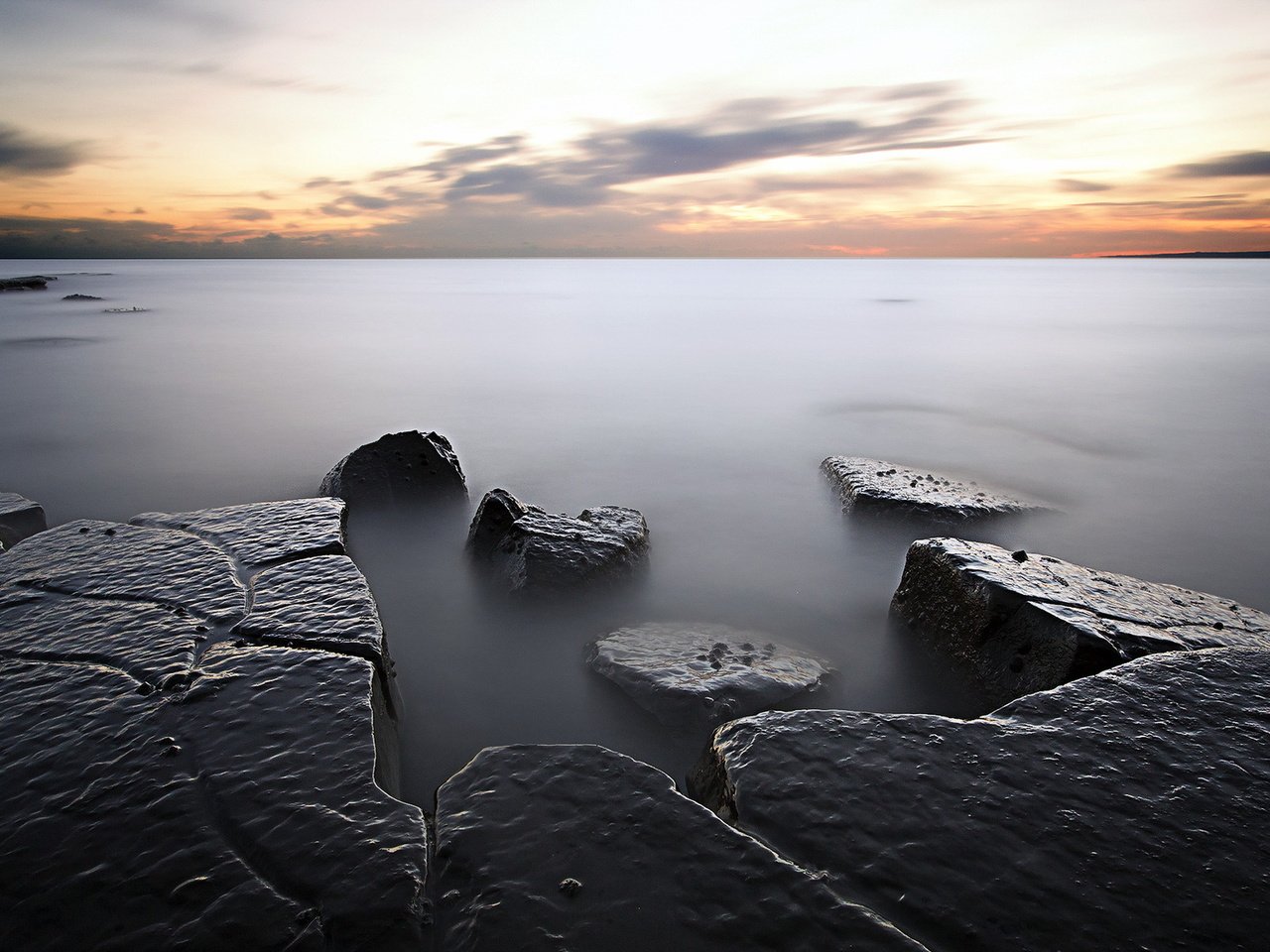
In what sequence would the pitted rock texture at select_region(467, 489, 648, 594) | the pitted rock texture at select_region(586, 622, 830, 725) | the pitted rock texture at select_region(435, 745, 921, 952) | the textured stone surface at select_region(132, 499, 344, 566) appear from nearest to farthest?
1. the pitted rock texture at select_region(435, 745, 921, 952)
2. the pitted rock texture at select_region(586, 622, 830, 725)
3. the textured stone surface at select_region(132, 499, 344, 566)
4. the pitted rock texture at select_region(467, 489, 648, 594)

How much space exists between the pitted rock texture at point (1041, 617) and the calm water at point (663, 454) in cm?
25

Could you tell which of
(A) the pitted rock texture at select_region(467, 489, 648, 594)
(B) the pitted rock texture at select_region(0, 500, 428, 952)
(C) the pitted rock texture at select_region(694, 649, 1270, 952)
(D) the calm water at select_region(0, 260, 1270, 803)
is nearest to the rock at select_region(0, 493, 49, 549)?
(D) the calm water at select_region(0, 260, 1270, 803)

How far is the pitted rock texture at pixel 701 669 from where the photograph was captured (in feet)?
10.2

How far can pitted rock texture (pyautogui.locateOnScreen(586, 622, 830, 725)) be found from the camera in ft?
10.2

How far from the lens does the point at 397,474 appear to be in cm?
568

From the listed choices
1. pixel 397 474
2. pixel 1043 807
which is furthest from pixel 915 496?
pixel 397 474

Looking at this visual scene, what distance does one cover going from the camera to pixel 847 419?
10.5m

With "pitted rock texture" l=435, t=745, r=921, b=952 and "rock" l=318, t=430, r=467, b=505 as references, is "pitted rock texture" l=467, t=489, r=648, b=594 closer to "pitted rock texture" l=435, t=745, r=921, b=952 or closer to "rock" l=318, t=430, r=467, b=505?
"rock" l=318, t=430, r=467, b=505

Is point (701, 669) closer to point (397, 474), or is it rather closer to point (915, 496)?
point (915, 496)

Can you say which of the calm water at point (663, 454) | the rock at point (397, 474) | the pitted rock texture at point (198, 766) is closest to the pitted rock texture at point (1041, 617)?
the calm water at point (663, 454)

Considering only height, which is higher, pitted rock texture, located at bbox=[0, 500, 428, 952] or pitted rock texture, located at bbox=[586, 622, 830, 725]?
pitted rock texture, located at bbox=[0, 500, 428, 952]

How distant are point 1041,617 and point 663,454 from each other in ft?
18.4

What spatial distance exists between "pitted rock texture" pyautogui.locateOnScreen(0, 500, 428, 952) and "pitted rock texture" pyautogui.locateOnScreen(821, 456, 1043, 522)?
395 centimetres

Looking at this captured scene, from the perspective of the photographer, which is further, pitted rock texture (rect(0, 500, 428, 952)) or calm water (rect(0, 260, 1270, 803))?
calm water (rect(0, 260, 1270, 803))
